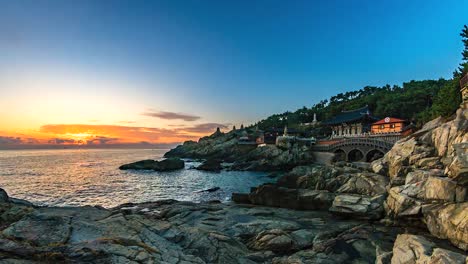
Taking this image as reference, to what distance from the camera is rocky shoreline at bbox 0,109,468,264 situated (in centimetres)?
974

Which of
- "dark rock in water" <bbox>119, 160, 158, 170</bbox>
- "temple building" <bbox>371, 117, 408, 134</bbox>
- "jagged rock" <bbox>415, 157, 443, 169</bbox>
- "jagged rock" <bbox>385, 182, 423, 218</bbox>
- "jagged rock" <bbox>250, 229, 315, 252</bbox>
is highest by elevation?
"temple building" <bbox>371, 117, 408, 134</bbox>

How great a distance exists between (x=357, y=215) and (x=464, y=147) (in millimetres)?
9655

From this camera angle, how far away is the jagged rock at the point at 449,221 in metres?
13.8

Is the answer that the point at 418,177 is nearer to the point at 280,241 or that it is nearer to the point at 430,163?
the point at 430,163

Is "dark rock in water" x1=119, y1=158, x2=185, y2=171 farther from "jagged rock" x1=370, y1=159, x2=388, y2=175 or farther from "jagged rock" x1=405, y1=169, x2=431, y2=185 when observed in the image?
"jagged rock" x1=405, y1=169, x2=431, y2=185

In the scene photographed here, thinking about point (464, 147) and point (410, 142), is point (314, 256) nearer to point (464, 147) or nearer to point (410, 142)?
point (464, 147)

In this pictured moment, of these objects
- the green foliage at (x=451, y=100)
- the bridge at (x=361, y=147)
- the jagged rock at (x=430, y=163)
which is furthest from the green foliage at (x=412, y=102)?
the jagged rock at (x=430, y=163)

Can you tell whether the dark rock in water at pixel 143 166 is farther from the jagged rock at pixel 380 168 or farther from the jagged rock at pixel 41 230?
the jagged rock at pixel 41 230

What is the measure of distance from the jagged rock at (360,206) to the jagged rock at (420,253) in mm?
7293

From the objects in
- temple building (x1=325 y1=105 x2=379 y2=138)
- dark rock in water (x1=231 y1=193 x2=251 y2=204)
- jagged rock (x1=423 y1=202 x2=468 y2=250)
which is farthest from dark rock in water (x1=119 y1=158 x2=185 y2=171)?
jagged rock (x1=423 y1=202 x2=468 y2=250)

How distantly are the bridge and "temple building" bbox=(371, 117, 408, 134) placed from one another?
6.18m

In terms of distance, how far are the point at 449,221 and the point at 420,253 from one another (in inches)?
220

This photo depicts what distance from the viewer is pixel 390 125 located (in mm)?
58031

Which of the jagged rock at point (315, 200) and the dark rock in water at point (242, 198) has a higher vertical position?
the jagged rock at point (315, 200)
